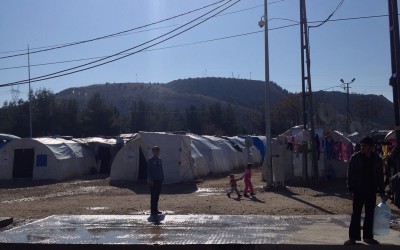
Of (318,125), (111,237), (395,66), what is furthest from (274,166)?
(111,237)

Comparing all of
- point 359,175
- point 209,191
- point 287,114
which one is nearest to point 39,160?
point 209,191

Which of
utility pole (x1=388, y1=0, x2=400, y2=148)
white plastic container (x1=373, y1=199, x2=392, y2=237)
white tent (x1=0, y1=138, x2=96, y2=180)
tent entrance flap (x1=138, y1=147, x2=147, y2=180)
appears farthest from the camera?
white tent (x1=0, y1=138, x2=96, y2=180)

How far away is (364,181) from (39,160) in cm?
2335

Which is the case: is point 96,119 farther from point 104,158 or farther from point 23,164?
point 23,164

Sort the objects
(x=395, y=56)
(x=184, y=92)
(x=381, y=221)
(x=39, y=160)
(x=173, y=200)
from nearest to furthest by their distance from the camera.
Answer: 1. (x=381, y=221)
2. (x=395, y=56)
3. (x=173, y=200)
4. (x=39, y=160)
5. (x=184, y=92)

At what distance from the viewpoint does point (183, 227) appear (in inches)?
466

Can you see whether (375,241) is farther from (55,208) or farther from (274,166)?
(274,166)

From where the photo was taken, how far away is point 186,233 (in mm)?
11016

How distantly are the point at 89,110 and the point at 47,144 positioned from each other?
1322 inches

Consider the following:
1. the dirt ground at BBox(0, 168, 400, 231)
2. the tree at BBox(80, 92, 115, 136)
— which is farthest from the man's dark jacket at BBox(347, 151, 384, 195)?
the tree at BBox(80, 92, 115, 136)

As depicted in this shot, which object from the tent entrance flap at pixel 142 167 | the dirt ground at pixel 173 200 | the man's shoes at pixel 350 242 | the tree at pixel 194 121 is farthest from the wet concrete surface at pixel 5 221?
the tree at pixel 194 121

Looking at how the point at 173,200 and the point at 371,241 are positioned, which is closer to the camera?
the point at 371,241

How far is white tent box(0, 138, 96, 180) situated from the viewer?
1172 inches

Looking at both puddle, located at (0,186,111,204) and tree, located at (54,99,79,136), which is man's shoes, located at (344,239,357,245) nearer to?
puddle, located at (0,186,111,204)
